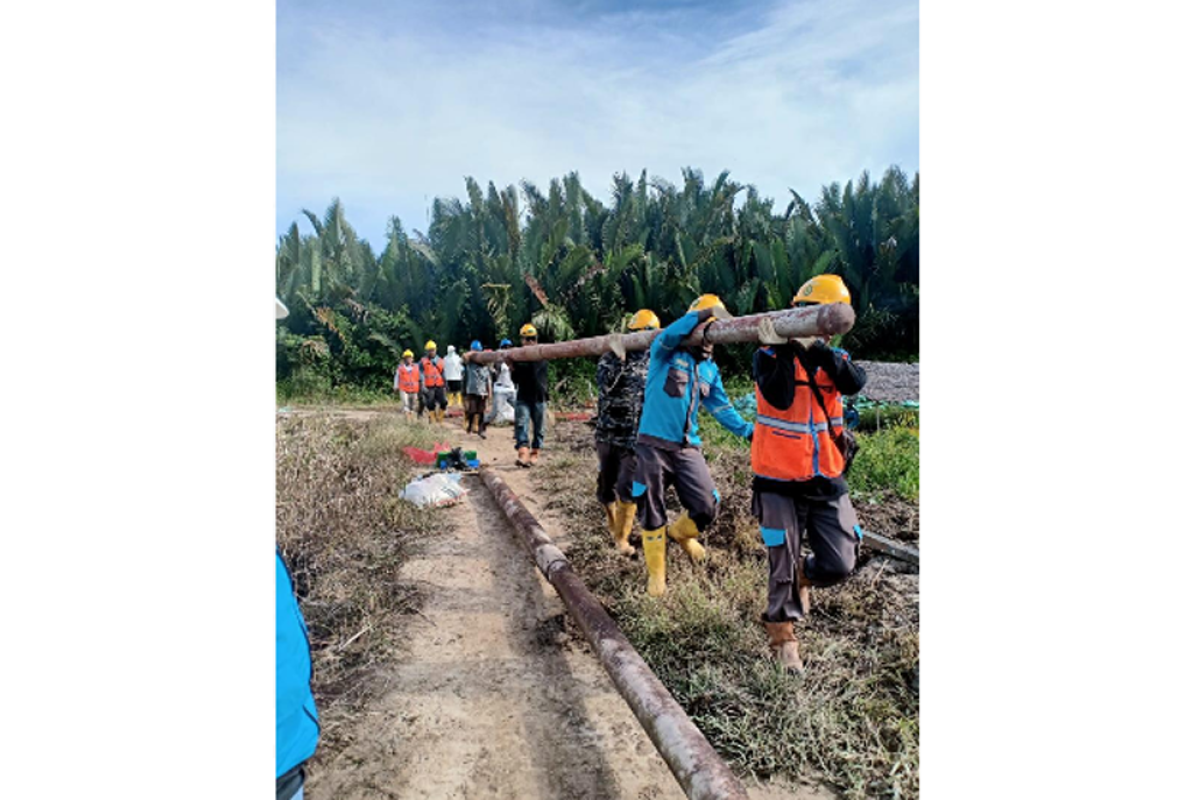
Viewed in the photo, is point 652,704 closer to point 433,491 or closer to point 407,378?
point 407,378

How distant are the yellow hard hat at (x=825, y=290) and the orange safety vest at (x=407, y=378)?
1550 millimetres

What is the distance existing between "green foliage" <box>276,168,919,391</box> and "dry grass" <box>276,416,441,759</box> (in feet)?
1.23

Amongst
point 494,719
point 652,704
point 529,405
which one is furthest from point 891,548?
point 529,405

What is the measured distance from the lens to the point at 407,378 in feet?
9.30

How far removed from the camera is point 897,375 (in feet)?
5.71

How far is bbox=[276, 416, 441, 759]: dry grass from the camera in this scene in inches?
67.4

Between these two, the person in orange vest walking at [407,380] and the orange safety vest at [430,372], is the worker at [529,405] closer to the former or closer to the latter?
the orange safety vest at [430,372]

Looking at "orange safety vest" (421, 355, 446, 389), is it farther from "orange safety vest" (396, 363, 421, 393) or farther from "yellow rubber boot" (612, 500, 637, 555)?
"yellow rubber boot" (612, 500, 637, 555)

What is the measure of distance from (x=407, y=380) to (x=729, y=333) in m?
1.52

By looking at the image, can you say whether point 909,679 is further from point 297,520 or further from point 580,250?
point 297,520

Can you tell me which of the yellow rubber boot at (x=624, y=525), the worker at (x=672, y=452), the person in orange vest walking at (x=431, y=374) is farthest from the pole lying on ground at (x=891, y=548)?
the person in orange vest walking at (x=431, y=374)

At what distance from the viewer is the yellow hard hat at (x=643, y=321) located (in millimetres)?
3177
